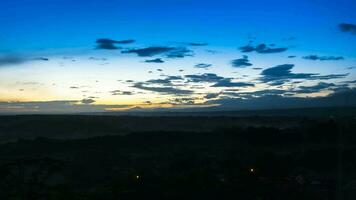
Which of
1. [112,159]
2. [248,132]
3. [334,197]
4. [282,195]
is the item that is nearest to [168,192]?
[282,195]

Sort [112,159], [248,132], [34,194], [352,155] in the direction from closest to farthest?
1. [34,194]
2. [112,159]
3. [352,155]
4. [248,132]

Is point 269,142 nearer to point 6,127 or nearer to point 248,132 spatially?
point 248,132

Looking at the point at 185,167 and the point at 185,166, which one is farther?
the point at 185,166

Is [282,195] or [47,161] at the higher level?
→ [47,161]

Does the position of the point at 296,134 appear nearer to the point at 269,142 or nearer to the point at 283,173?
the point at 269,142

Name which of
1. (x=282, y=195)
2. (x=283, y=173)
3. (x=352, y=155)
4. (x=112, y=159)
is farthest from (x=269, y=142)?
(x=282, y=195)

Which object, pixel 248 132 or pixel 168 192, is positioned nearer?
pixel 168 192

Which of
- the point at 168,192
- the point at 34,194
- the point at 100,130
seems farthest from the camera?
the point at 100,130
